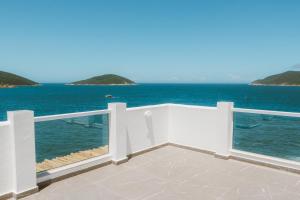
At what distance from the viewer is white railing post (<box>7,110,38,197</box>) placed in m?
3.23

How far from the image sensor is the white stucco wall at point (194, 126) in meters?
5.39

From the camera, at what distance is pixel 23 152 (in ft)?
10.9

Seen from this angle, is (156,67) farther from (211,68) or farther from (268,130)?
(268,130)

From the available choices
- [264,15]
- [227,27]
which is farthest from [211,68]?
[264,15]

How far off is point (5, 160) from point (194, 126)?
159 inches

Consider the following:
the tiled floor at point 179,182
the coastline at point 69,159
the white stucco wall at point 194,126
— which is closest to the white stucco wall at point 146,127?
the white stucco wall at point 194,126

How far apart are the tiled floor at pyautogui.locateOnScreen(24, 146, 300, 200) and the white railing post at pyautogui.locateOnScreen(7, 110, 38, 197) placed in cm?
20

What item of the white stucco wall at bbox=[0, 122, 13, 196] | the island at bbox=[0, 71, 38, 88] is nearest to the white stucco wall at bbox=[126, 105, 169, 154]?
the white stucco wall at bbox=[0, 122, 13, 196]

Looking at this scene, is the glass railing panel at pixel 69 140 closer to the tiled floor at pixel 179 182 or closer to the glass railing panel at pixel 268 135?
the tiled floor at pixel 179 182

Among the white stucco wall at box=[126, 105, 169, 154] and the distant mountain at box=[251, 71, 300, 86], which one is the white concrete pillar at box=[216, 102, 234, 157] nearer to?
the white stucco wall at box=[126, 105, 169, 154]

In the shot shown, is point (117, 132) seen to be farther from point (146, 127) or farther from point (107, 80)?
point (107, 80)

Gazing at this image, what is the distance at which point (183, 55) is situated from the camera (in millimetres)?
64750

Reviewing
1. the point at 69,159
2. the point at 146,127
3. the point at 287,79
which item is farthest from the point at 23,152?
the point at 287,79

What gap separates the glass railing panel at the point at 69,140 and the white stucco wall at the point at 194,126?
6.94 feet
